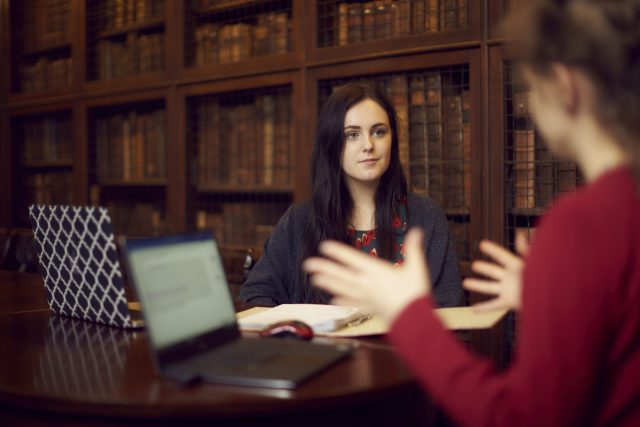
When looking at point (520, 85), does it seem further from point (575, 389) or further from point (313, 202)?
point (575, 389)

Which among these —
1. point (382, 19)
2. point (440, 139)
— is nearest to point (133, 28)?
point (382, 19)

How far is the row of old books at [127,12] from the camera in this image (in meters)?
3.71

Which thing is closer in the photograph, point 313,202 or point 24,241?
point 313,202

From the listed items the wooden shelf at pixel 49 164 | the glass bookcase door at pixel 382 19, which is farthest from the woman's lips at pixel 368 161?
the wooden shelf at pixel 49 164

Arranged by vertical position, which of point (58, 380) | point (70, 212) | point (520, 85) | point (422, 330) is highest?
point (520, 85)

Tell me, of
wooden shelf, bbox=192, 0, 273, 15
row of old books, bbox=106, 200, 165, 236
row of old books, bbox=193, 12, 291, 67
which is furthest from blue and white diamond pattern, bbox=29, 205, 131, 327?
row of old books, bbox=106, 200, 165, 236

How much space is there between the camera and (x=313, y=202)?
7.54 feet

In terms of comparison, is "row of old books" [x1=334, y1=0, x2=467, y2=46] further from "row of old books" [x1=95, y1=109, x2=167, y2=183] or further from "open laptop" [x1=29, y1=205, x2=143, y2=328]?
"open laptop" [x1=29, y1=205, x2=143, y2=328]

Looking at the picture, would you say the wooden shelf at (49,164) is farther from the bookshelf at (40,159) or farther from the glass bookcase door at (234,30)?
the glass bookcase door at (234,30)

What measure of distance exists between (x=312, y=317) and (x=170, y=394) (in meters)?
0.54

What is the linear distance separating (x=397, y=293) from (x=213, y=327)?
1.33 ft

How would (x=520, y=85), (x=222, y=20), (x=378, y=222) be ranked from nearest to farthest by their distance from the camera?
(x=378, y=222)
(x=520, y=85)
(x=222, y=20)

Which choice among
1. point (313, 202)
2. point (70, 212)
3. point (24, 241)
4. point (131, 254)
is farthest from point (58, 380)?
point (24, 241)

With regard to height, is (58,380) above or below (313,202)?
below
